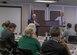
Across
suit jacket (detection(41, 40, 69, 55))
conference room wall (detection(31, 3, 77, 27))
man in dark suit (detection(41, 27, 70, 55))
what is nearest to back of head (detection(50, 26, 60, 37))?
man in dark suit (detection(41, 27, 70, 55))

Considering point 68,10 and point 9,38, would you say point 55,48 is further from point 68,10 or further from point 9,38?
point 68,10

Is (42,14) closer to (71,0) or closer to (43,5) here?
(43,5)

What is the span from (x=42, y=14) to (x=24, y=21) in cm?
138

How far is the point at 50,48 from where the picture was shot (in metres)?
3.54

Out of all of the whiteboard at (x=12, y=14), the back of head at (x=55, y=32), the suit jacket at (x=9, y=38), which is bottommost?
the suit jacket at (x=9, y=38)

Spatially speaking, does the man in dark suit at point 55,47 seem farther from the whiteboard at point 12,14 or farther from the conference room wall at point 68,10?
the conference room wall at point 68,10

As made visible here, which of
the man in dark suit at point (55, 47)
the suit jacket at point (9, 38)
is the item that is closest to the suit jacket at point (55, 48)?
the man in dark suit at point (55, 47)

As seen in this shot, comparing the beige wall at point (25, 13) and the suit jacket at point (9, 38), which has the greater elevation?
the beige wall at point (25, 13)

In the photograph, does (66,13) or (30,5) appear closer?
(30,5)

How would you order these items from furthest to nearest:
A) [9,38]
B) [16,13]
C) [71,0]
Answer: [16,13] < [71,0] < [9,38]

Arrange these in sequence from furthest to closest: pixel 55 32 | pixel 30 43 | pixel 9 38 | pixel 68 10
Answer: pixel 68 10 → pixel 9 38 → pixel 30 43 → pixel 55 32

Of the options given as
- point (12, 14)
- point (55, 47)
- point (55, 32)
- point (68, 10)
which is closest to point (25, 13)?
point (12, 14)

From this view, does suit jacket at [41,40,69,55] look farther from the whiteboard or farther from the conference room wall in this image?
the conference room wall

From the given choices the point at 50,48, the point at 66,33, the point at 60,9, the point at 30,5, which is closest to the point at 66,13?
the point at 60,9
